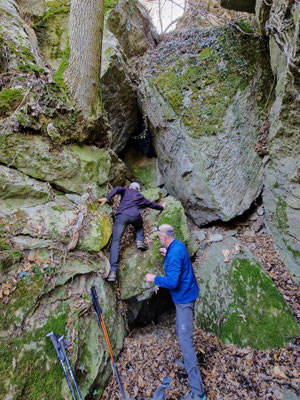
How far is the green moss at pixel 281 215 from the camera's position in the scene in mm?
5055

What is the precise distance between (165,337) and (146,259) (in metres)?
1.96

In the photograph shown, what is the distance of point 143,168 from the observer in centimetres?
966

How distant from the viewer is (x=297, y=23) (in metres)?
3.53

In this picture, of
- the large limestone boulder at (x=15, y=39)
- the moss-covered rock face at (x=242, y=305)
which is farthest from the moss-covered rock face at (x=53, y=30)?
the moss-covered rock face at (x=242, y=305)

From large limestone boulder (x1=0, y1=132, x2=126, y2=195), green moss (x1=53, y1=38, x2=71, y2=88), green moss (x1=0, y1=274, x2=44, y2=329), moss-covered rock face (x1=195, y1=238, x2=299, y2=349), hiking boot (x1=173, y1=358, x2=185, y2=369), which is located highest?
green moss (x1=53, y1=38, x2=71, y2=88)

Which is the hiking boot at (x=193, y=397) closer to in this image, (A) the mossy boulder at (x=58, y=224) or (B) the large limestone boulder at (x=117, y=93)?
(A) the mossy boulder at (x=58, y=224)

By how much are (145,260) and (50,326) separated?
2.60 meters

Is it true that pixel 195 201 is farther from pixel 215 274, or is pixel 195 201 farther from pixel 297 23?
pixel 297 23

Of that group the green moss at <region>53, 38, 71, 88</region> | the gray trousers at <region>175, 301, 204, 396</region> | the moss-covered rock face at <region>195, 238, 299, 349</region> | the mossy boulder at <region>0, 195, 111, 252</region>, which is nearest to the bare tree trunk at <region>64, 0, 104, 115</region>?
the green moss at <region>53, 38, 71, 88</region>

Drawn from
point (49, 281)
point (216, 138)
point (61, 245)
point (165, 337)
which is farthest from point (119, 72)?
point (165, 337)

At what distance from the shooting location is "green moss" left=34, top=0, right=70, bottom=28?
296 inches

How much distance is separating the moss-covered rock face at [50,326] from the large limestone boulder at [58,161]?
1935 millimetres

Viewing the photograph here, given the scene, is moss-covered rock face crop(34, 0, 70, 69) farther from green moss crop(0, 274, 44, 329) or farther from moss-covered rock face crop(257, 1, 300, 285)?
green moss crop(0, 274, 44, 329)

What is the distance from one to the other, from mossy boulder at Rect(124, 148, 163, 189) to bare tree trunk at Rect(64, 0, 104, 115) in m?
4.66
